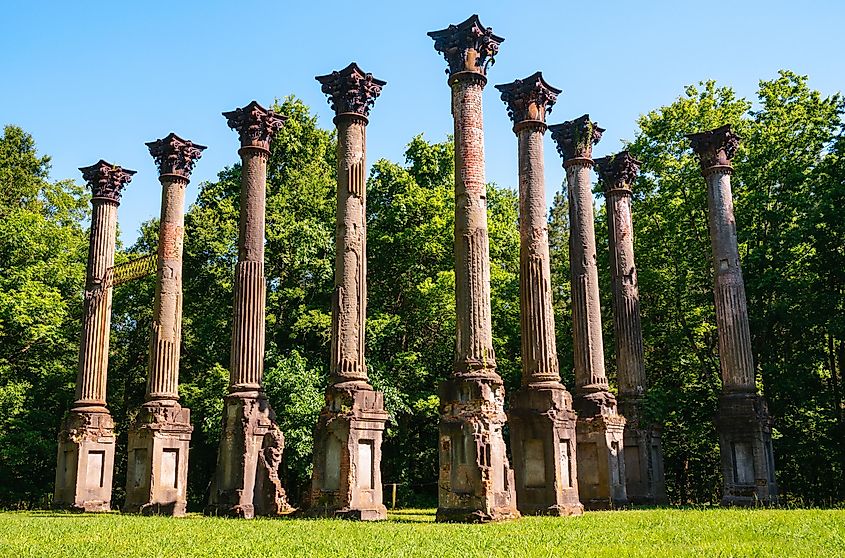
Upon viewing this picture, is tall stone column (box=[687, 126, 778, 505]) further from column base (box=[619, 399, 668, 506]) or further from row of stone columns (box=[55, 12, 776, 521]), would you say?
column base (box=[619, 399, 668, 506])

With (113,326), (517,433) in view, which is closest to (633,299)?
(517,433)

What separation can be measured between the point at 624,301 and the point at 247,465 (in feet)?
43.9

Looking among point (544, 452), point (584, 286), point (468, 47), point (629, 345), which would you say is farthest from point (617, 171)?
point (544, 452)

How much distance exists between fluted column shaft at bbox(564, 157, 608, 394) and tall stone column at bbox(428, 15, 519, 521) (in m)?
6.46

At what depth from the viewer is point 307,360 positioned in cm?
3222

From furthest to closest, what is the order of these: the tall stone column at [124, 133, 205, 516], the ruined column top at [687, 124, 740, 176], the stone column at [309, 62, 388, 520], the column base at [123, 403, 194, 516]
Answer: the ruined column top at [687, 124, 740, 176] < the tall stone column at [124, 133, 205, 516] < the column base at [123, 403, 194, 516] < the stone column at [309, 62, 388, 520]

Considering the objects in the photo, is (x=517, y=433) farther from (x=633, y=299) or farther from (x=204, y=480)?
(x=204, y=480)

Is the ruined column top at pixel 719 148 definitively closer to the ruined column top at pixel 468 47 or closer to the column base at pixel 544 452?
the ruined column top at pixel 468 47

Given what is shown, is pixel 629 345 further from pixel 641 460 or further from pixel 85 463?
pixel 85 463

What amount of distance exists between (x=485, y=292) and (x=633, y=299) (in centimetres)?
1013

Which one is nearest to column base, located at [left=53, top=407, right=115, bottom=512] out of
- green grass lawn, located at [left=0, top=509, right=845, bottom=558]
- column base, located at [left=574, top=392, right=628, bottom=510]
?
green grass lawn, located at [left=0, top=509, right=845, bottom=558]

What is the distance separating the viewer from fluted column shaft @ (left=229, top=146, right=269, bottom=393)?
76.8 feet

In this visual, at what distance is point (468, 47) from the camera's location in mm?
20625

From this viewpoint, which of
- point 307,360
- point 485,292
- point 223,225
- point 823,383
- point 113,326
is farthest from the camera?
point 113,326
